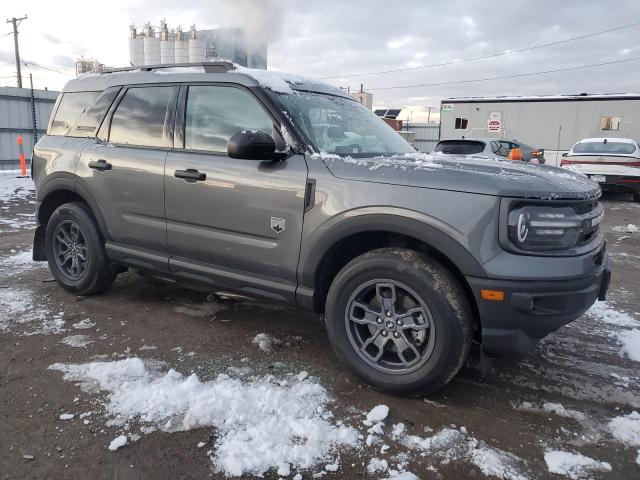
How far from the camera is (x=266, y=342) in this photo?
350 centimetres

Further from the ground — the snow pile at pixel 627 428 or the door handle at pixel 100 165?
the door handle at pixel 100 165

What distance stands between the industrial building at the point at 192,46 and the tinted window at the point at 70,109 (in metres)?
8.00

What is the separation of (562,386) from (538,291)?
94cm

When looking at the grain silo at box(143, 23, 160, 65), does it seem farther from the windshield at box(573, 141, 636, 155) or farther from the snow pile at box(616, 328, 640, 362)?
the snow pile at box(616, 328, 640, 362)

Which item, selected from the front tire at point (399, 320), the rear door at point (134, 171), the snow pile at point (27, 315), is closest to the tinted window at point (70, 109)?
the rear door at point (134, 171)

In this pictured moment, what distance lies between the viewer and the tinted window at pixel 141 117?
3.80 meters

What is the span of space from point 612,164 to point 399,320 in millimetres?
11018

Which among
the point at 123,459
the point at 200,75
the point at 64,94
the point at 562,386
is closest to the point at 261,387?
the point at 123,459

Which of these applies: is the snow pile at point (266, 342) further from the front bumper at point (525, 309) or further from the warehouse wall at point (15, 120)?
the warehouse wall at point (15, 120)

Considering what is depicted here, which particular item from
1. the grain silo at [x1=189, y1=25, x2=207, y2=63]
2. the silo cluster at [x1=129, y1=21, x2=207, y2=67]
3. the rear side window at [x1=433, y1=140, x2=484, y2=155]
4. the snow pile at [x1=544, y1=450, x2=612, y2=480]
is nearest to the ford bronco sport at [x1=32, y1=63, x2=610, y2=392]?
the snow pile at [x1=544, y1=450, x2=612, y2=480]

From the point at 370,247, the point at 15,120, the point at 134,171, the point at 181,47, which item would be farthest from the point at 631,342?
the point at 15,120

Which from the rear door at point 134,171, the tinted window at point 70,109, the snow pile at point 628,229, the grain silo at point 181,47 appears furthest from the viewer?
the grain silo at point 181,47

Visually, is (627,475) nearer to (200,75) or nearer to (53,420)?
(53,420)

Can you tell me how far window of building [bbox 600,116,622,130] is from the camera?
841 inches
